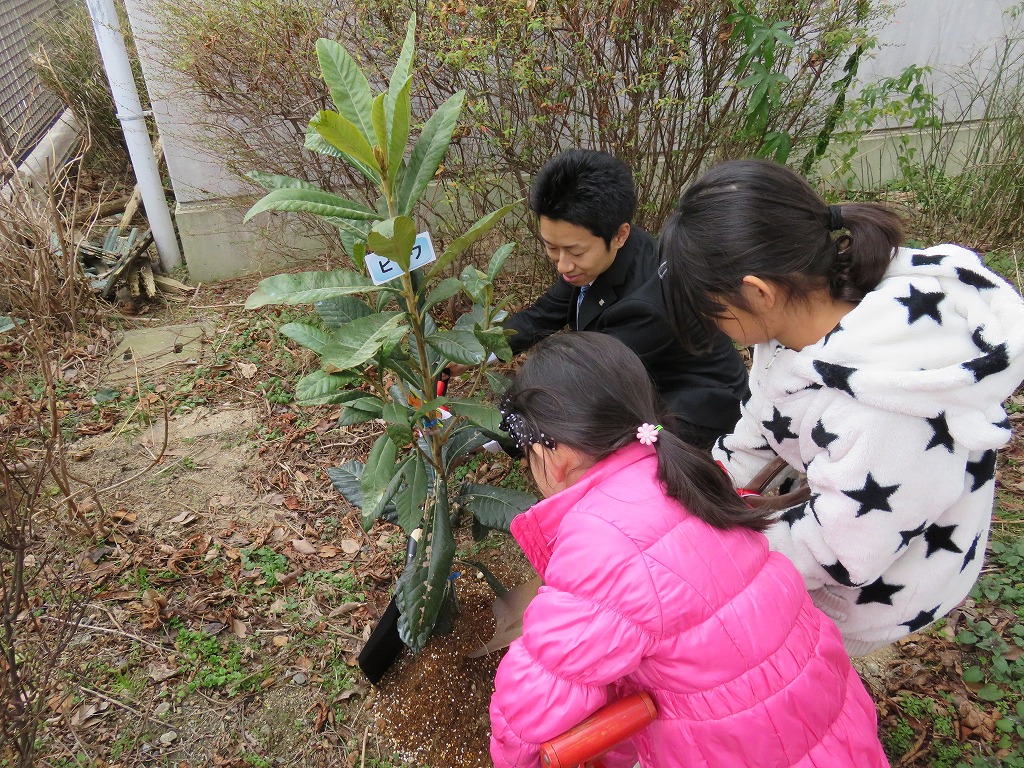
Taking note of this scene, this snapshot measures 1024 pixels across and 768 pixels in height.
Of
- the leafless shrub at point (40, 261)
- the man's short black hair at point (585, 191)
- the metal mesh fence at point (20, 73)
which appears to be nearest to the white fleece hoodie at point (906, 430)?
the man's short black hair at point (585, 191)

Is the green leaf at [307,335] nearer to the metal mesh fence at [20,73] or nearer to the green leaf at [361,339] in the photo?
the green leaf at [361,339]

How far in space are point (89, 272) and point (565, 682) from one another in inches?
165

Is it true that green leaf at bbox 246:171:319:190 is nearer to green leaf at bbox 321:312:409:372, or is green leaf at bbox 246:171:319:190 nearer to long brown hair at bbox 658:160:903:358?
green leaf at bbox 321:312:409:372

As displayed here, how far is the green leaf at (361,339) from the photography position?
135 centimetres

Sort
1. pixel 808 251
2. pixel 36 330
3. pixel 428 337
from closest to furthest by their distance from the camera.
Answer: pixel 808 251, pixel 428 337, pixel 36 330

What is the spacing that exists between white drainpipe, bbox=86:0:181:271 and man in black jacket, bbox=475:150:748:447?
3115mm

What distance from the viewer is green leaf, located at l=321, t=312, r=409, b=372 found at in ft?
4.42

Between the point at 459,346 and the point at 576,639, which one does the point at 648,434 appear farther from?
the point at 459,346

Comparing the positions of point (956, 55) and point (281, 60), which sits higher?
point (281, 60)

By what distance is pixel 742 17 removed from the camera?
300cm

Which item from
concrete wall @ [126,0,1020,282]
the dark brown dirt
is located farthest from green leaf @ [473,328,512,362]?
concrete wall @ [126,0,1020,282]

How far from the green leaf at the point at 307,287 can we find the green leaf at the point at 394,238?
0.38 ft

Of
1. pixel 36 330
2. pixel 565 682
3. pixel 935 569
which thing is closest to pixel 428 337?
pixel 565 682

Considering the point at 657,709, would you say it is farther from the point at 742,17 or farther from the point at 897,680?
the point at 742,17
